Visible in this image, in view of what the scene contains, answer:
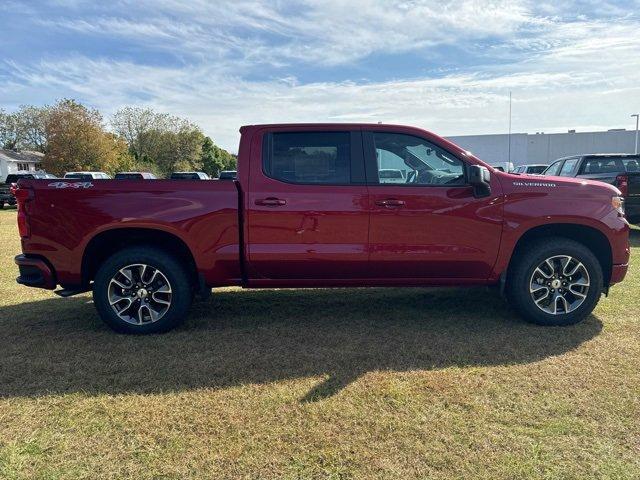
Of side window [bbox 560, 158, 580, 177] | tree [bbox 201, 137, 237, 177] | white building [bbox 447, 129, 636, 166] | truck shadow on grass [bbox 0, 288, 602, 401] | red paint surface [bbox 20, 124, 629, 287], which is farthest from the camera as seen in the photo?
tree [bbox 201, 137, 237, 177]

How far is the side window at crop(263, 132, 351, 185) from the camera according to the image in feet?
14.4

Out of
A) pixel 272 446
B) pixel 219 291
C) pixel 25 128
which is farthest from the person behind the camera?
pixel 25 128

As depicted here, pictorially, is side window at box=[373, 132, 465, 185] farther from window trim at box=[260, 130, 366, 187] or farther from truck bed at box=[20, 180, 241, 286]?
truck bed at box=[20, 180, 241, 286]

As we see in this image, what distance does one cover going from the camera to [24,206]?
4266 mm

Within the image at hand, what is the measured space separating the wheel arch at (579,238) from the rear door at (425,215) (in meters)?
0.38

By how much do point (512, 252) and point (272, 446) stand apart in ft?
9.79

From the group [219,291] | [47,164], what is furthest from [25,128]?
[219,291]

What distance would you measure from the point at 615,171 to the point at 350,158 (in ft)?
27.4

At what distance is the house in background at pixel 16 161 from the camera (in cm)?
6259

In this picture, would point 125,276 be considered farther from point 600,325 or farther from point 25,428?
point 600,325

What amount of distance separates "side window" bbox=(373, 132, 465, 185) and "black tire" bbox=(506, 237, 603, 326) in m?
1.01

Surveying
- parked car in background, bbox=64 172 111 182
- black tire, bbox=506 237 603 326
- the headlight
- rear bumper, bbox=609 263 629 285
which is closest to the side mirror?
black tire, bbox=506 237 603 326

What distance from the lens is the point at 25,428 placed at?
2.90 metres

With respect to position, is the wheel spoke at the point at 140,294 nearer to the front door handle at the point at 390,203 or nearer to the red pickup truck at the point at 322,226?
the red pickup truck at the point at 322,226
